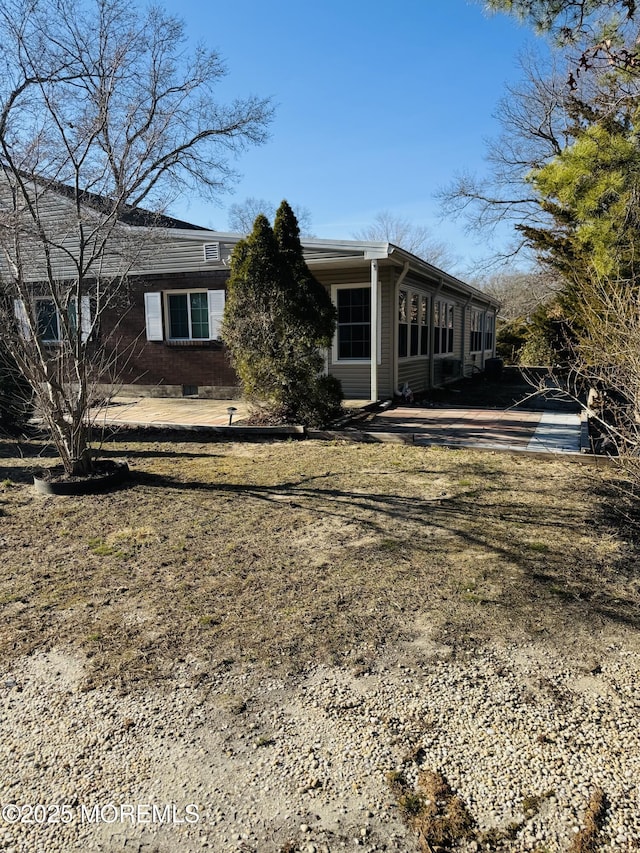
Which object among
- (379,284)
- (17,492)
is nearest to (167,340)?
(379,284)

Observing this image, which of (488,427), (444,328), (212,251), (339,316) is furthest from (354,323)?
(444,328)

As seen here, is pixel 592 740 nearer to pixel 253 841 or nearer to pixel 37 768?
pixel 253 841

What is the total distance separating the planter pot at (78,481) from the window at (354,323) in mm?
6802

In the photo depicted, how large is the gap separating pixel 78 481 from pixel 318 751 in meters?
4.25

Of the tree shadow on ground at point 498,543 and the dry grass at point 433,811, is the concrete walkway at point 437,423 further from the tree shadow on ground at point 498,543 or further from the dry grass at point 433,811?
the dry grass at point 433,811

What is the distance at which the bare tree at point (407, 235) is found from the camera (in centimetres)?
4234

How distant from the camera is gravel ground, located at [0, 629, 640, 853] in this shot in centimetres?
169

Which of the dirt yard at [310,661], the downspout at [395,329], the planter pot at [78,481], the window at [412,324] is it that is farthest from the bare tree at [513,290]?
the dirt yard at [310,661]

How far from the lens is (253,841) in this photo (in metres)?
1.65

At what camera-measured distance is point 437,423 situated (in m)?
9.13

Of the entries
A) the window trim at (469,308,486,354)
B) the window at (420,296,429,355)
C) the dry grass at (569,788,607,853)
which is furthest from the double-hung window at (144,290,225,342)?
the dry grass at (569,788,607,853)

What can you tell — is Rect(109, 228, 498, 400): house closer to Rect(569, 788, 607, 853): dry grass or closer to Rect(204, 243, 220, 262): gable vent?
Rect(204, 243, 220, 262): gable vent

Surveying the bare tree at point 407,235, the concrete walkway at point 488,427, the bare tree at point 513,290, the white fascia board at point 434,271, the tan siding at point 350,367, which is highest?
the bare tree at point 407,235

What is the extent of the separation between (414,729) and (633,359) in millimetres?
2695
